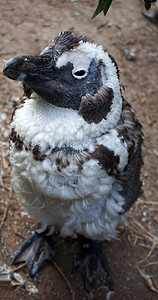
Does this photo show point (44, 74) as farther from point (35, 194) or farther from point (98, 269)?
point (98, 269)

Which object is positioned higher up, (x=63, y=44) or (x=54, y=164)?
(x=63, y=44)

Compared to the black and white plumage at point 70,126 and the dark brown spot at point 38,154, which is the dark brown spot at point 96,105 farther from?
the dark brown spot at point 38,154

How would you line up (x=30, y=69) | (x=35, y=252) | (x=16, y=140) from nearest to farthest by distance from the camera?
(x=30, y=69) → (x=16, y=140) → (x=35, y=252)

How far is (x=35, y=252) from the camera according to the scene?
8.54 ft

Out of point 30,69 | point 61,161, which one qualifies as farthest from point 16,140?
point 30,69

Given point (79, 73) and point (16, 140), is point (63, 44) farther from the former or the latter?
point (16, 140)

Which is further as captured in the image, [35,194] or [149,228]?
[149,228]

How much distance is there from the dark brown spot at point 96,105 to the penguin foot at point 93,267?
1.19 m

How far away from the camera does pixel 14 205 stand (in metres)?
2.79

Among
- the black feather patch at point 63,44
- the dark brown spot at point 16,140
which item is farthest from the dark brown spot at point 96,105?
the dark brown spot at point 16,140

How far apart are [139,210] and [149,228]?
16 centimetres

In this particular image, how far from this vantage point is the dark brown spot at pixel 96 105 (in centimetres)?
170

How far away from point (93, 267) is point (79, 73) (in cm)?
148

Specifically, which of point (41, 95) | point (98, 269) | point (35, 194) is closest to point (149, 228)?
point (98, 269)
